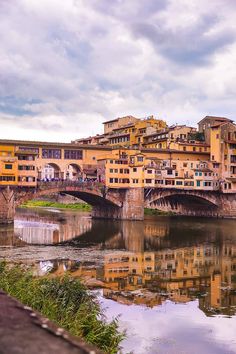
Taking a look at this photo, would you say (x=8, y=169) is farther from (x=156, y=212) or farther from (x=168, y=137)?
(x=168, y=137)

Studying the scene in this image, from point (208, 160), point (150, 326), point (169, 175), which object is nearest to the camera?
point (150, 326)

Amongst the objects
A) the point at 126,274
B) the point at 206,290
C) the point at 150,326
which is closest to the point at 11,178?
the point at 126,274

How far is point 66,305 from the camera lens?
40.1 feet

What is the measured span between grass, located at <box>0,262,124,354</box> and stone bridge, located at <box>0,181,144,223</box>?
1283 inches

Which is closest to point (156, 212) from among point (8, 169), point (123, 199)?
point (123, 199)

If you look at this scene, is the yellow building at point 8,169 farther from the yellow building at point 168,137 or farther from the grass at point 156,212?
the yellow building at point 168,137

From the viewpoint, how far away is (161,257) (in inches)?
1133

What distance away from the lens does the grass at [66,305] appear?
10.1m

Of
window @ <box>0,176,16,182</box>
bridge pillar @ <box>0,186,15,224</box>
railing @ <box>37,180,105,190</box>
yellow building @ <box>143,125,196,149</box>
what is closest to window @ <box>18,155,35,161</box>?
window @ <box>0,176,16,182</box>

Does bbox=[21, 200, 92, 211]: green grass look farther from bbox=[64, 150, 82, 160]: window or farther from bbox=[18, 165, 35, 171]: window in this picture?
bbox=[18, 165, 35, 171]: window

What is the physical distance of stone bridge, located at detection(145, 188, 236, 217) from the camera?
56250mm

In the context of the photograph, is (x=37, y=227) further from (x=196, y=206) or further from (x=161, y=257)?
(x=196, y=206)

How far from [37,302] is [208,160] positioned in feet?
179

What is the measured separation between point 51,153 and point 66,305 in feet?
142
